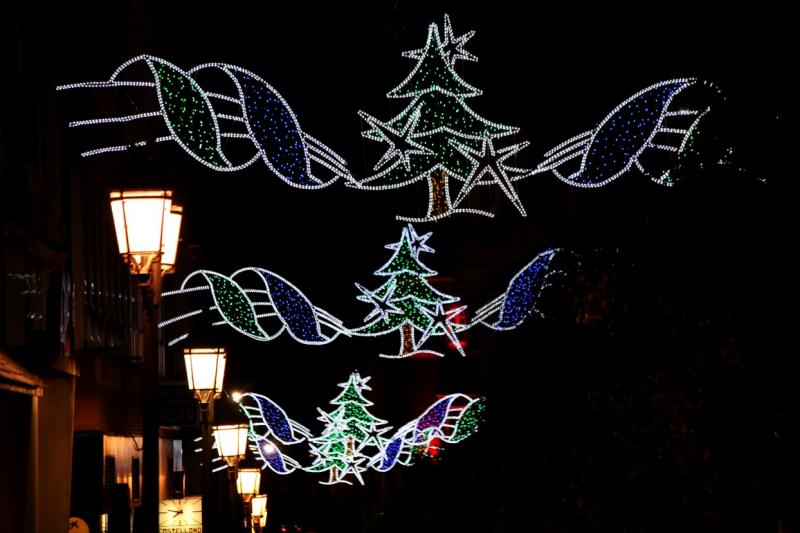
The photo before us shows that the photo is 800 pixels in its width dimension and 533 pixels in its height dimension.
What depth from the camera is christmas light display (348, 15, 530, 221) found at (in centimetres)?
1310

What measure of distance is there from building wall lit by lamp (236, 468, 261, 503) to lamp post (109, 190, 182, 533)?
16.6 m

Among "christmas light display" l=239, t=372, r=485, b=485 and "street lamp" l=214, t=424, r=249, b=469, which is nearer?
"street lamp" l=214, t=424, r=249, b=469

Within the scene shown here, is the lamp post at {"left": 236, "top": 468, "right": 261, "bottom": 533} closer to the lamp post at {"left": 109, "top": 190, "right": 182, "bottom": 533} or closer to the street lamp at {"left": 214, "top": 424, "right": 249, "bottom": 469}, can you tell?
the street lamp at {"left": 214, "top": 424, "right": 249, "bottom": 469}

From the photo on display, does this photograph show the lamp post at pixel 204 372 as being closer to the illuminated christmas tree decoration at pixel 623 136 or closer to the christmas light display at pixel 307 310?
the christmas light display at pixel 307 310

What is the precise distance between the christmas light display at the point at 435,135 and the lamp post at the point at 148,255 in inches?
139

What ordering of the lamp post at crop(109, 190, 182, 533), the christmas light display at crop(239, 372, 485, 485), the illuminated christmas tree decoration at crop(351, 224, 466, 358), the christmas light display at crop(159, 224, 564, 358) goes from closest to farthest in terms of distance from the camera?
the lamp post at crop(109, 190, 182, 533), the christmas light display at crop(159, 224, 564, 358), the illuminated christmas tree decoration at crop(351, 224, 466, 358), the christmas light display at crop(239, 372, 485, 485)

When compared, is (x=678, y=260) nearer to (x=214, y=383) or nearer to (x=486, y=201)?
(x=214, y=383)

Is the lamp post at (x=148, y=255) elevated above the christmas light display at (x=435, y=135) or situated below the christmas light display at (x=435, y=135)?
below

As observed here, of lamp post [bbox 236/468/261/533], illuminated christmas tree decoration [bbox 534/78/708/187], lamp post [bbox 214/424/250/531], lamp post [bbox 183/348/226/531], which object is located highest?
illuminated christmas tree decoration [bbox 534/78/708/187]

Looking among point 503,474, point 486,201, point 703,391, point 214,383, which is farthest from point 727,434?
point 486,201

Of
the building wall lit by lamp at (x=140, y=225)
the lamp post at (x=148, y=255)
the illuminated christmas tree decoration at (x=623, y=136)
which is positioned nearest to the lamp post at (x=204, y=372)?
the illuminated christmas tree decoration at (x=623, y=136)

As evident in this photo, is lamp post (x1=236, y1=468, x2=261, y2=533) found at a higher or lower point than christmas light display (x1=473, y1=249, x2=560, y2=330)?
lower

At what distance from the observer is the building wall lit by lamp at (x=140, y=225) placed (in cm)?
953

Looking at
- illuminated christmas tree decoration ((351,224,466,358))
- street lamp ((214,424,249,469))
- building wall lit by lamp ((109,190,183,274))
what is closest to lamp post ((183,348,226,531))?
illuminated christmas tree decoration ((351,224,466,358))
